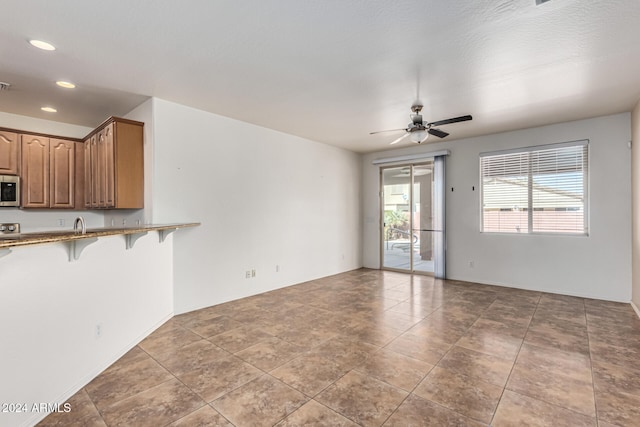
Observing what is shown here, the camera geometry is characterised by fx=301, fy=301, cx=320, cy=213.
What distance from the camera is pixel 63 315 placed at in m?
2.28

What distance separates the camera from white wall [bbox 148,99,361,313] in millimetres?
4117

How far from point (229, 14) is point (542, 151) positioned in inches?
217

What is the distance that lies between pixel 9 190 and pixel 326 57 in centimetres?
473

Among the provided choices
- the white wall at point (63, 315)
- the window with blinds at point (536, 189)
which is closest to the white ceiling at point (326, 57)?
the window with blinds at point (536, 189)

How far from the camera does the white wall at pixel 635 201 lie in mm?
4047

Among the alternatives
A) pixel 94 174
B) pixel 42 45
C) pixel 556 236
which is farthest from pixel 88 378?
pixel 556 236

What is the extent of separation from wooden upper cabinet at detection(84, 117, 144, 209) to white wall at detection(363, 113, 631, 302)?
5227 millimetres

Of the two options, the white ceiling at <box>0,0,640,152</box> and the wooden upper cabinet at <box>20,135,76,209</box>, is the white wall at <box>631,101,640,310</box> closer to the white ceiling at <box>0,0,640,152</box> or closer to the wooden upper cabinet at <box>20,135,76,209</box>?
the white ceiling at <box>0,0,640,152</box>

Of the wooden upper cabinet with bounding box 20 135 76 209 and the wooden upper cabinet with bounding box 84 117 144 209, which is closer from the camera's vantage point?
the wooden upper cabinet with bounding box 84 117 144 209

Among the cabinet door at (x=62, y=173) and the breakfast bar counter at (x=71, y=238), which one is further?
the cabinet door at (x=62, y=173)

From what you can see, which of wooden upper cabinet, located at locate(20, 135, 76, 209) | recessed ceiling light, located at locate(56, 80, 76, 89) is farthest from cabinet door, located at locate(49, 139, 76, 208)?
recessed ceiling light, located at locate(56, 80, 76, 89)

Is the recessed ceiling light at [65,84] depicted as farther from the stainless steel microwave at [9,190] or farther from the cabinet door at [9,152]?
the stainless steel microwave at [9,190]

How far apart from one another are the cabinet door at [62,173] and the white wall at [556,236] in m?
6.24

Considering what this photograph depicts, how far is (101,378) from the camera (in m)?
2.52
